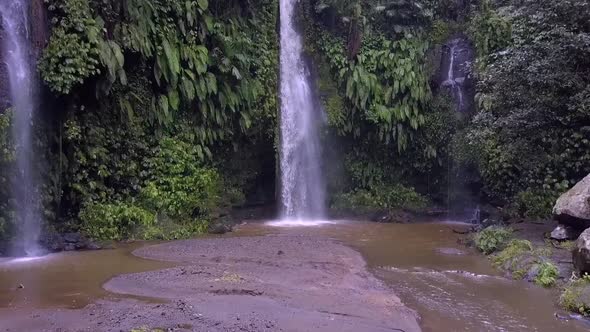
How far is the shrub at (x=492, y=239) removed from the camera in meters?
12.7

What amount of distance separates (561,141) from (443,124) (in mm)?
5583

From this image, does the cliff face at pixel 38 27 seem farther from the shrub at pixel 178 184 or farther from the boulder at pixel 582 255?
the boulder at pixel 582 255

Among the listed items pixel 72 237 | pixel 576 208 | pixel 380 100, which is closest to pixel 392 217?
pixel 380 100

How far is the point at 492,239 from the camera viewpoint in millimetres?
12875

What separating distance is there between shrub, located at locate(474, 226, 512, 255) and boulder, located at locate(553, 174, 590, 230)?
1318mm

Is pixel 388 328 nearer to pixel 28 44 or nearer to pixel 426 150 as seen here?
pixel 28 44

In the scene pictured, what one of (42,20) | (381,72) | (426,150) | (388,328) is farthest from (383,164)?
(388,328)

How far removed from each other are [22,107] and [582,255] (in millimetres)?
11224

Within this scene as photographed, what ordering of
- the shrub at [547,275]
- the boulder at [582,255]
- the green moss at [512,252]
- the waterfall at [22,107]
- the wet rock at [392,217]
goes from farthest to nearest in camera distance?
the wet rock at [392,217] < the waterfall at [22,107] < the green moss at [512,252] < the shrub at [547,275] < the boulder at [582,255]

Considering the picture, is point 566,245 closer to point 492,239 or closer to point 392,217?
point 492,239

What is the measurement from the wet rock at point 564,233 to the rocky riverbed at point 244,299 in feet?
13.3

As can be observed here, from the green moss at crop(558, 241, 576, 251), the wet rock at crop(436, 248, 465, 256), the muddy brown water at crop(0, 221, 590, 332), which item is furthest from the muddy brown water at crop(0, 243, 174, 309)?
the green moss at crop(558, 241, 576, 251)

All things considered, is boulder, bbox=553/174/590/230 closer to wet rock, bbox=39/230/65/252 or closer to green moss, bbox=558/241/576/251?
green moss, bbox=558/241/576/251

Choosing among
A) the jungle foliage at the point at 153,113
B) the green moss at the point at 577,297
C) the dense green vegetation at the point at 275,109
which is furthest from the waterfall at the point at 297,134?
the green moss at the point at 577,297
